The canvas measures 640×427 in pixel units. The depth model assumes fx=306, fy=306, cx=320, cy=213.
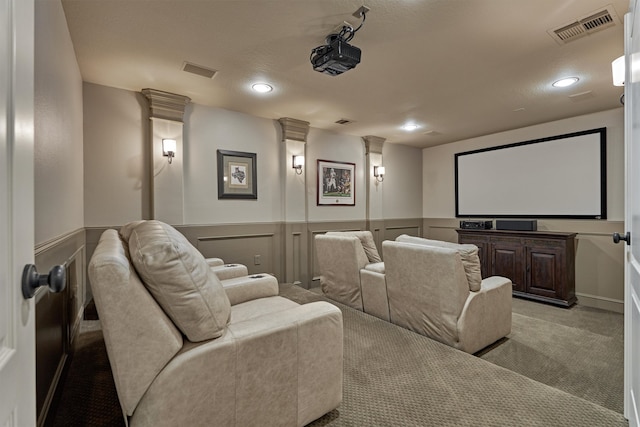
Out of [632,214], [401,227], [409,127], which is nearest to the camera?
[632,214]

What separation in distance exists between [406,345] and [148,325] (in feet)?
6.28

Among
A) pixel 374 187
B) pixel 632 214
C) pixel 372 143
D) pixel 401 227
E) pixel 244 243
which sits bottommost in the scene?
pixel 244 243

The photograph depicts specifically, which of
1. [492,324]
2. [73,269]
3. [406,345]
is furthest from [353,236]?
[73,269]

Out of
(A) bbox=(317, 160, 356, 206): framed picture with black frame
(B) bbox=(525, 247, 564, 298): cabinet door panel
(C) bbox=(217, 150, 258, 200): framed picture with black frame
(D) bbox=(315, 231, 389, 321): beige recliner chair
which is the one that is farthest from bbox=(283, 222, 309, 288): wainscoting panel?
(B) bbox=(525, 247, 564, 298): cabinet door panel

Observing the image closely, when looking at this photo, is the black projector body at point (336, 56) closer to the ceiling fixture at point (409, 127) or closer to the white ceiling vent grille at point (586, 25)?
the white ceiling vent grille at point (586, 25)

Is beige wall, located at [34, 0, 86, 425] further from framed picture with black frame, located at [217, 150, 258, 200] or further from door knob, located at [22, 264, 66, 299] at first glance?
framed picture with black frame, located at [217, 150, 258, 200]

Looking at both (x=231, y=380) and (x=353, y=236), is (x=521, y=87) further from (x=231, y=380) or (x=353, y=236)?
(x=231, y=380)

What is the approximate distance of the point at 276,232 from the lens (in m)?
4.41

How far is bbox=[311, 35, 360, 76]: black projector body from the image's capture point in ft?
7.08

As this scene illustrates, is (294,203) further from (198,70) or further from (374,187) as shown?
(198,70)

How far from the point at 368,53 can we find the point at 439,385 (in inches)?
97.5

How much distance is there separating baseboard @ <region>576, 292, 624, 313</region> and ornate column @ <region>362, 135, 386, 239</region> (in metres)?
2.91

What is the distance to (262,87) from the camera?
3.25 meters

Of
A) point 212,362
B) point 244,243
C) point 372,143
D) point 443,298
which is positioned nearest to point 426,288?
point 443,298
